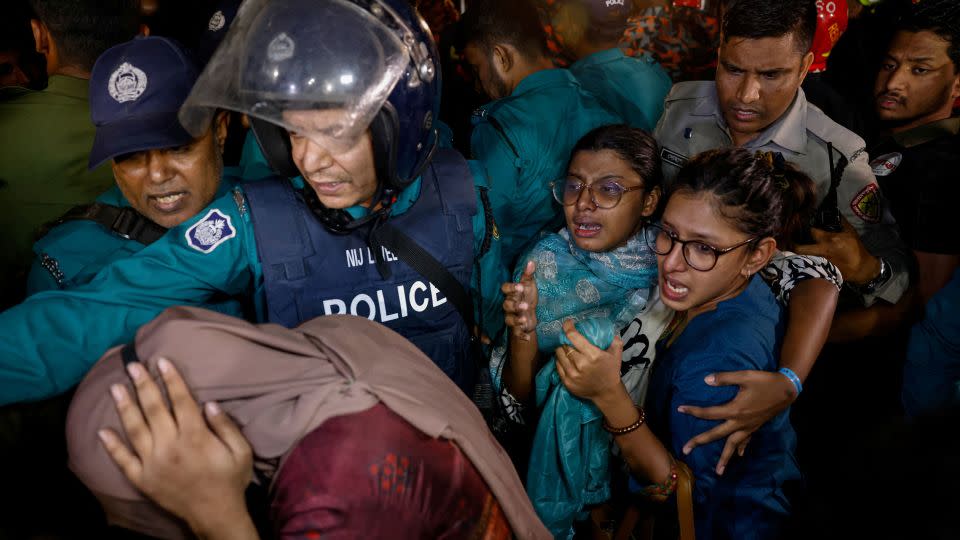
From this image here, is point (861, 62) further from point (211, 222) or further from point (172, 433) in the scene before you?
point (172, 433)

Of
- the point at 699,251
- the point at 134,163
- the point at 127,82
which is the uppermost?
the point at 127,82

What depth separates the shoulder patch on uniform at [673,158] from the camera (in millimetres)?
3176

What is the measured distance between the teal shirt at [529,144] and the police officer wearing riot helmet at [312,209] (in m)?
0.96

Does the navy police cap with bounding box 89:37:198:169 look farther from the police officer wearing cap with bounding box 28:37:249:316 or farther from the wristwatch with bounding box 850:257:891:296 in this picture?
the wristwatch with bounding box 850:257:891:296

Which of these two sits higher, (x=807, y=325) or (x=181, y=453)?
(x=181, y=453)

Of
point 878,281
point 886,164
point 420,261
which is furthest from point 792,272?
point 420,261

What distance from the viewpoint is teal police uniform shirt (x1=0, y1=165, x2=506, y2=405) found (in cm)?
153

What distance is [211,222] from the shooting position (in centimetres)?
178

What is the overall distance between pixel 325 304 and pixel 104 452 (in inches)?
37.9

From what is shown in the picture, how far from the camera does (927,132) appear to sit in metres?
3.11

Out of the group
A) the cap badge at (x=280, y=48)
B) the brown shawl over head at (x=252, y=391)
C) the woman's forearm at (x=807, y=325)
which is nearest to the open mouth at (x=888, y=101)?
the woman's forearm at (x=807, y=325)

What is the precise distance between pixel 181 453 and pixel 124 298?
0.87 metres

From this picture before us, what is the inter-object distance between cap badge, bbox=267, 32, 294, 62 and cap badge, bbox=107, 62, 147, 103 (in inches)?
28.7

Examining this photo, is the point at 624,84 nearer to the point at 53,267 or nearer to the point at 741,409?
the point at 741,409
